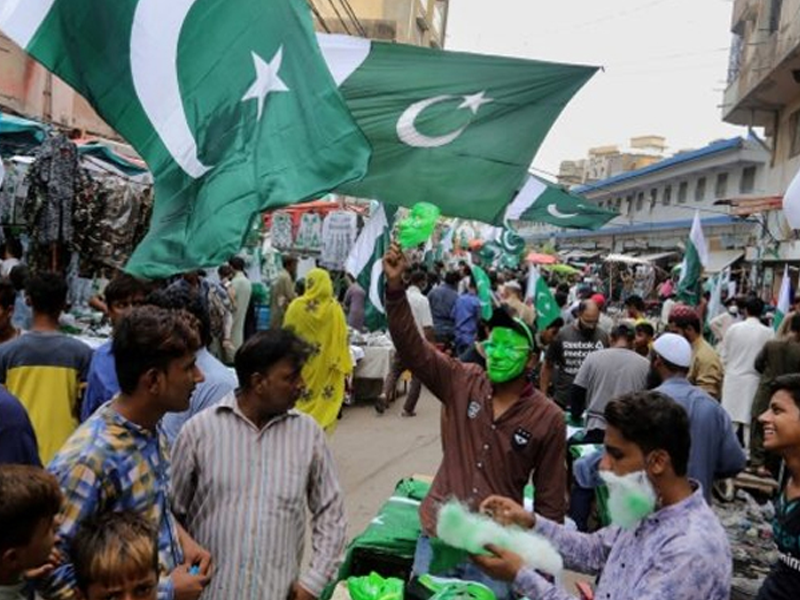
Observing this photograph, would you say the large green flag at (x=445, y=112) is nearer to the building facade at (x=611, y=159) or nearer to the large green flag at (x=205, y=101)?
the large green flag at (x=205, y=101)

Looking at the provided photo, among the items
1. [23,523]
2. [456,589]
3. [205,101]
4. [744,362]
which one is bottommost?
[456,589]

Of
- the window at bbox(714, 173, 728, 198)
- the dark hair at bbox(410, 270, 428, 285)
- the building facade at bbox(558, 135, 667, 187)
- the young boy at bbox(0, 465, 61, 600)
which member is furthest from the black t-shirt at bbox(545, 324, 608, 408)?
the building facade at bbox(558, 135, 667, 187)

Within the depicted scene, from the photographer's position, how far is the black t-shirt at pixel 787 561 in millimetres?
2654

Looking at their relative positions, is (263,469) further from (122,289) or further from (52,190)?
(52,190)

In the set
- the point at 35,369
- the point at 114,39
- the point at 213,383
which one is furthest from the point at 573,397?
the point at 114,39

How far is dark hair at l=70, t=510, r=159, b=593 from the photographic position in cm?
198

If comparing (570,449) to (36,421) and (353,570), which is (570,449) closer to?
(353,570)

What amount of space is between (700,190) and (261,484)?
31.1 meters

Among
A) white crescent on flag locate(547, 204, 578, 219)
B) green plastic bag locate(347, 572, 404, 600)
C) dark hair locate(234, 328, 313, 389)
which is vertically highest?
white crescent on flag locate(547, 204, 578, 219)

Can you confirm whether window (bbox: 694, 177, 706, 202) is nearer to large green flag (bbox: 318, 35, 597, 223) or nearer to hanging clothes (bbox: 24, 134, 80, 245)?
hanging clothes (bbox: 24, 134, 80, 245)

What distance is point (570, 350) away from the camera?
7.34 meters

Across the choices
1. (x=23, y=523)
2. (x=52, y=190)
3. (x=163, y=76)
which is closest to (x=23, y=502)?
(x=23, y=523)

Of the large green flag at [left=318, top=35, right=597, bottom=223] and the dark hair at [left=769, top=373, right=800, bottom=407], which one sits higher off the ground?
the large green flag at [left=318, top=35, right=597, bottom=223]

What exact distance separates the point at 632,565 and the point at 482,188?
294 centimetres
